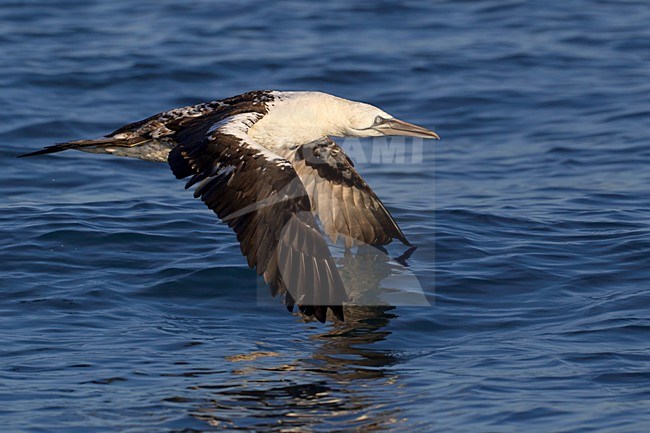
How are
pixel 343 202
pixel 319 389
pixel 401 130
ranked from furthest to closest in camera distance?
pixel 343 202 → pixel 401 130 → pixel 319 389

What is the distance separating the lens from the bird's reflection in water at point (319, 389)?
614 cm

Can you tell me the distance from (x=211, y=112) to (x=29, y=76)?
6861mm

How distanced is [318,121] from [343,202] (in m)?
0.92

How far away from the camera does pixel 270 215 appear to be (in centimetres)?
710

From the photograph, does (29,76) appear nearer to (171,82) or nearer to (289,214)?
(171,82)

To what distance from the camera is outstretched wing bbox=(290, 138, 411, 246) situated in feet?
30.0

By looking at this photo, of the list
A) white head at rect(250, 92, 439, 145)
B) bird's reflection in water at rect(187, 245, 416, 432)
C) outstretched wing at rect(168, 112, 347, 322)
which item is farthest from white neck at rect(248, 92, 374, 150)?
bird's reflection in water at rect(187, 245, 416, 432)

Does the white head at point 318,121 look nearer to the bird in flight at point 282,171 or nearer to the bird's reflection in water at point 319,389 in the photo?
the bird in flight at point 282,171

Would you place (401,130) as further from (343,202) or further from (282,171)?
(282,171)

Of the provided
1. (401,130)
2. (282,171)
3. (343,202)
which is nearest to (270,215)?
(282,171)

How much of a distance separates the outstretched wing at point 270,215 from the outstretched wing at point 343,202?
5.33 feet

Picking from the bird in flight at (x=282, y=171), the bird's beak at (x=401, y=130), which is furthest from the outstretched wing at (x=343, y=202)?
the bird's beak at (x=401, y=130)

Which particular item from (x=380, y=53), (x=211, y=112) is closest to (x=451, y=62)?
(x=380, y=53)

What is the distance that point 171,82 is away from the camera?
1462 centimetres
